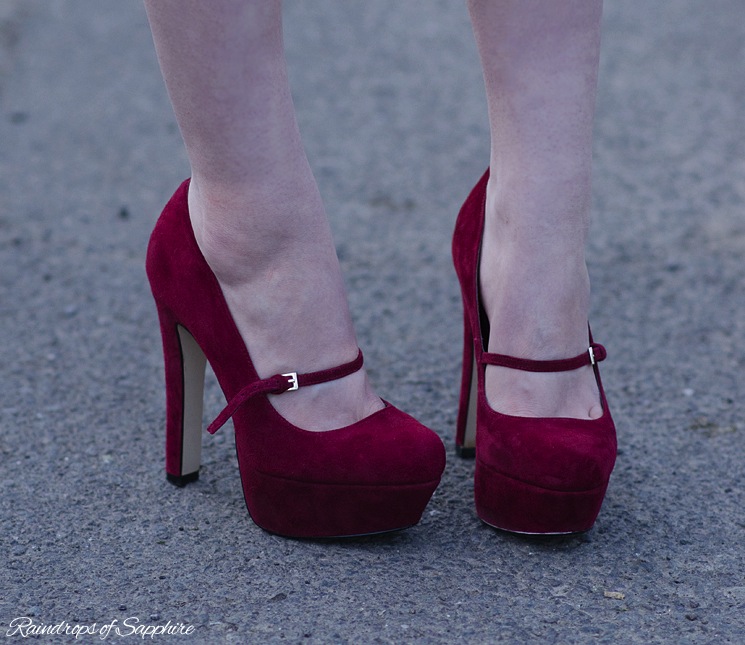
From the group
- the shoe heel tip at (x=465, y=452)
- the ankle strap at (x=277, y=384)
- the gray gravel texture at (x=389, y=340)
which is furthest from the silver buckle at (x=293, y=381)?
the shoe heel tip at (x=465, y=452)

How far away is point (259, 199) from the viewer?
103cm

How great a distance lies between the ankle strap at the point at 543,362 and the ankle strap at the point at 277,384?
18 centimetres

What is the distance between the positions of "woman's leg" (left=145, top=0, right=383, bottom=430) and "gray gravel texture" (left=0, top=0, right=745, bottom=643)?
7.9 inches

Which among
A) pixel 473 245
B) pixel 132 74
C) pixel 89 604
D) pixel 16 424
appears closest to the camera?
pixel 89 604

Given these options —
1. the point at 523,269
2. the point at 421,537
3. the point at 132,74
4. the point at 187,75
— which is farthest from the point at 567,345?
the point at 132,74

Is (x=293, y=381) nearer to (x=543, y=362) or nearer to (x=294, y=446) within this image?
(x=294, y=446)

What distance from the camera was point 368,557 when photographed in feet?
3.50

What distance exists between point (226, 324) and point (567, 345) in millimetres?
388

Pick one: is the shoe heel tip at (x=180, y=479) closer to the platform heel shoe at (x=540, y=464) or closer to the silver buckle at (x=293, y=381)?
the silver buckle at (x=293, y=381)

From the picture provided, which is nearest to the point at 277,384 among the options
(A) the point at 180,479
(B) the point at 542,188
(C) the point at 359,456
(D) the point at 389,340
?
(C) the point at 359,456

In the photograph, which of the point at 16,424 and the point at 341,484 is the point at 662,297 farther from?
the point at 16,424

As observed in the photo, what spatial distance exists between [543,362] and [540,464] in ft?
0.42

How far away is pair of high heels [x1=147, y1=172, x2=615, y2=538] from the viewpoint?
103 centimetres

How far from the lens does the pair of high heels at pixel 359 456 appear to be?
1.03 meters
